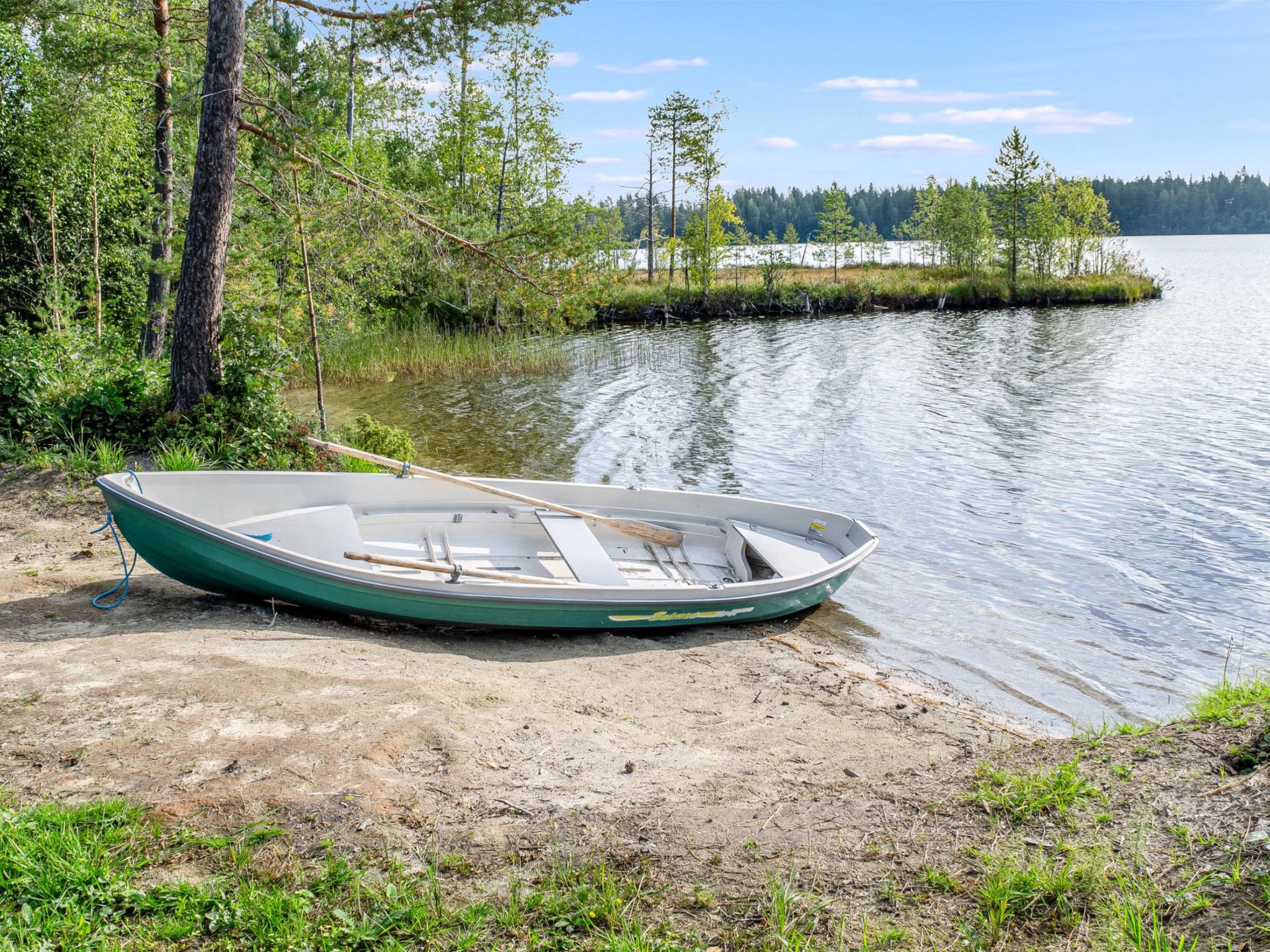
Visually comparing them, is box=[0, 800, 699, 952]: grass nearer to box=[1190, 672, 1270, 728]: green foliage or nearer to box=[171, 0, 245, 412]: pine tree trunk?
box=[1190, 672, 1270, 728]: green foliage

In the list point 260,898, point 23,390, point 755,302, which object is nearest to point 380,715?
point 260,898

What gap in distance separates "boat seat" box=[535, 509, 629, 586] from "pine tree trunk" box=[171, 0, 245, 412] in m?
4.26

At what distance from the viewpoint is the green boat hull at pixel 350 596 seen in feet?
19.8

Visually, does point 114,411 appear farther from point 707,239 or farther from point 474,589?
point 707,239

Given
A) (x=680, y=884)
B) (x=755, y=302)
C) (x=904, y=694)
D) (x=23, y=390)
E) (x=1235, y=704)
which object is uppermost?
(x=755, y=302)

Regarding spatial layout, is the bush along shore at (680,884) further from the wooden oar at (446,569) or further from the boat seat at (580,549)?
the boat seat at (580,549)

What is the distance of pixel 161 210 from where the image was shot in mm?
12984

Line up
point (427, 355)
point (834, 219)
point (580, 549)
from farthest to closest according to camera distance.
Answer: point (834, 219)
point (427, 355)
point (580, 549)

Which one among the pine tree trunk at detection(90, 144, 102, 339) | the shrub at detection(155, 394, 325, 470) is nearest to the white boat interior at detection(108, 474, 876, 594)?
the shrub at detection(155, 394, 325, 470)

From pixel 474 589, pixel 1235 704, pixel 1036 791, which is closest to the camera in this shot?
pixel 1036 791

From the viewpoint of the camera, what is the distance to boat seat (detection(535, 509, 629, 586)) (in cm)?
722

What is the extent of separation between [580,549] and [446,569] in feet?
4.07

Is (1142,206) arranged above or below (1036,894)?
above

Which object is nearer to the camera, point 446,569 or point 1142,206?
point 446,569
